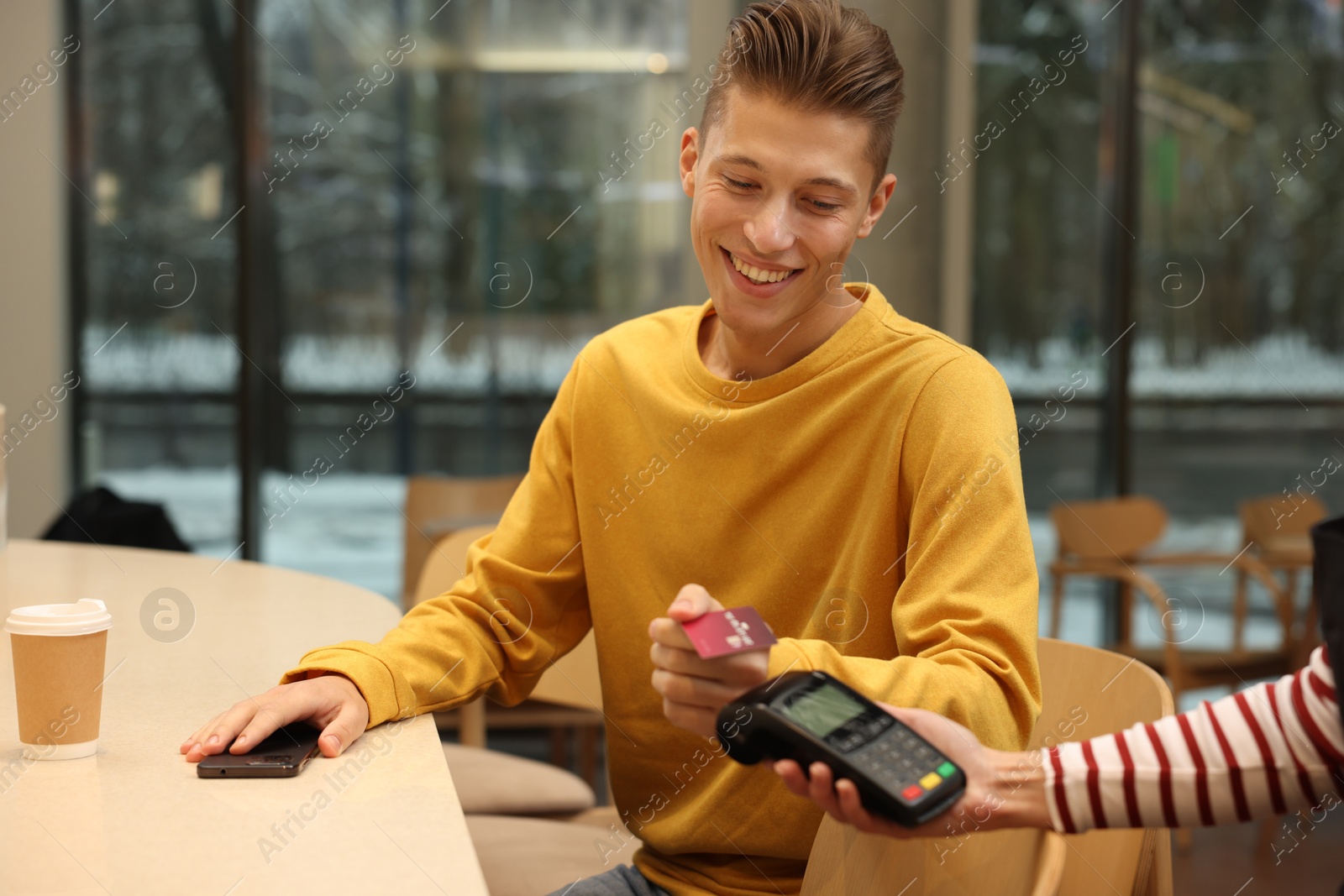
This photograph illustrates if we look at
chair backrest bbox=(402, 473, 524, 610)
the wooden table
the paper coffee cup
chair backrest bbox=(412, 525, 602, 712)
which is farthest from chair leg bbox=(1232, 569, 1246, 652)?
the paper coffee cup

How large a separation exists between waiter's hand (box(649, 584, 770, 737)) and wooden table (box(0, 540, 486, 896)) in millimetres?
197

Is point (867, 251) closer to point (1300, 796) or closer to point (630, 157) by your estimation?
point (630, 157)

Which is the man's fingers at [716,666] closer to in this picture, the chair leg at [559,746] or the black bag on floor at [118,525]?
the black bag on floor at [118,525]

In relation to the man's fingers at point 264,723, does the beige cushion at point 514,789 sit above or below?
below

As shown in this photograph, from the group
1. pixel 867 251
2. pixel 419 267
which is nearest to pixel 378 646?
pixel 867 251

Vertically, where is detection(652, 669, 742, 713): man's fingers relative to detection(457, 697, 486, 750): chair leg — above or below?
above

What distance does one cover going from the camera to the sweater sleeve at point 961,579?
106 centimetres

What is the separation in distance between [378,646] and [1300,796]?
2.77 feet

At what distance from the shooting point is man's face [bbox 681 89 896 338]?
130cm

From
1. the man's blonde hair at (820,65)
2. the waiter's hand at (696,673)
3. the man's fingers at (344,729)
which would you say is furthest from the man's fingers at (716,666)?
the man's blonde hair at (820,65)

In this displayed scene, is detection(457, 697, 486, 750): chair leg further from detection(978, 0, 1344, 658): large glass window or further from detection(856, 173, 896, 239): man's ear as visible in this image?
detection(978, 0, 1344, 658): large glass window

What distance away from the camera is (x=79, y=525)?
113 inches

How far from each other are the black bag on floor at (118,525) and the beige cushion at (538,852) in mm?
1558

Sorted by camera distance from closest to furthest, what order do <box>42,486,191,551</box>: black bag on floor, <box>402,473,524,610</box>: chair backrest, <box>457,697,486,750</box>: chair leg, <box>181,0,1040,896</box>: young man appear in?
<box>181,0,1040,896</box>: young man, <box>457,697,486,750</box>: chair leg, <box>42,486,191,551</box>: black bag on floor, <box>402,473,524,610</box>: chair backrest
